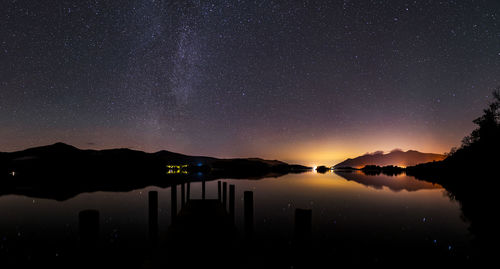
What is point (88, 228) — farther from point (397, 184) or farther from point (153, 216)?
point (397, 184)

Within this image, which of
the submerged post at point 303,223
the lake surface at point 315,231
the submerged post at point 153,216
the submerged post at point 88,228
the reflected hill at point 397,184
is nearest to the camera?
the submerged post at point 88,228

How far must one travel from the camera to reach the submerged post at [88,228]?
5.71m

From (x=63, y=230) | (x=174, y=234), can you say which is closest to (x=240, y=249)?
(x=174, y=234)

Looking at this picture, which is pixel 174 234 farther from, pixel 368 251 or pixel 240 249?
pixel 368 251

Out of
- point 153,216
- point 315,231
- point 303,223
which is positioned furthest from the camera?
point 315,231

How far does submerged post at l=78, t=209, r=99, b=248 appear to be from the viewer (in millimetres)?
5715

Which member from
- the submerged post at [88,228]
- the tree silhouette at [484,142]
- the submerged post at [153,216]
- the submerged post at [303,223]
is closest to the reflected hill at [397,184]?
the tree silhouette at [484,142]

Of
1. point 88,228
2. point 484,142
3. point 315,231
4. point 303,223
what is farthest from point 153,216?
point 484,142

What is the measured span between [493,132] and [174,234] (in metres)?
70.5

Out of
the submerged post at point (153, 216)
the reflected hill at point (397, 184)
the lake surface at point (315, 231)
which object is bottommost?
the reflected hill at point (397, 184)

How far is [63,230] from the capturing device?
16938mm

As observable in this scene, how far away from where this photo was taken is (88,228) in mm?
5742

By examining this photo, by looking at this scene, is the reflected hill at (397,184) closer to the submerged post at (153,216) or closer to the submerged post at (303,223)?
the submerged post at (153,216)

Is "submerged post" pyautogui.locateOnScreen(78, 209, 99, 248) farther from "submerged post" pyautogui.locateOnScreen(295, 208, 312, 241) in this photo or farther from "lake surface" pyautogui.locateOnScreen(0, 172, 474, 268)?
"submerged post" pyautogui.locateOnScreen(295, 208, 312, 241)
